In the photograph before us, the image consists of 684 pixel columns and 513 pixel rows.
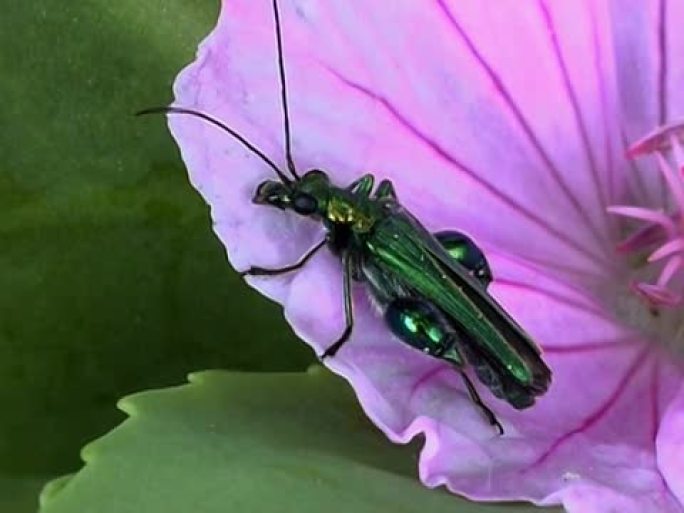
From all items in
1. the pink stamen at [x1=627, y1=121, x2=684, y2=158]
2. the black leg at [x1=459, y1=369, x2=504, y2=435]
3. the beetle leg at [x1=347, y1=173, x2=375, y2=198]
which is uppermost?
the beetle leg at [x1=347, y1=173, x2=375, y2=198]

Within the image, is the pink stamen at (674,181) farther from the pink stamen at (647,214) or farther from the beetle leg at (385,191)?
the beetle leg at (385,191)

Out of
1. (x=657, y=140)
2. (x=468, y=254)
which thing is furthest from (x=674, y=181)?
(x=468, y=254)

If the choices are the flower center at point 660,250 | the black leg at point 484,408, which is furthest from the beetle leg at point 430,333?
the flower center at point 660,250

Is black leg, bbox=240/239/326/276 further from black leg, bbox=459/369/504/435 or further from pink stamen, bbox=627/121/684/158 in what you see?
pink stamen, bbox=627/121/684/158

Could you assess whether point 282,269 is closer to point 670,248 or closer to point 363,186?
point 363,186

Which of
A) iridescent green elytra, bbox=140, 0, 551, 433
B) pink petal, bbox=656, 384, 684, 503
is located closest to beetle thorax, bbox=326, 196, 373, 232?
iridescent green elytra, bbox=140, 0, 551, 433

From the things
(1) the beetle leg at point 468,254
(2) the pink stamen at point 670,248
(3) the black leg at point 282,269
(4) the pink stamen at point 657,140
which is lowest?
(2) the pink stamen at point 670,248

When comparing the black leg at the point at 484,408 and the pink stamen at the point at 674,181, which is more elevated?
the pink stamen at the point at 674,181
